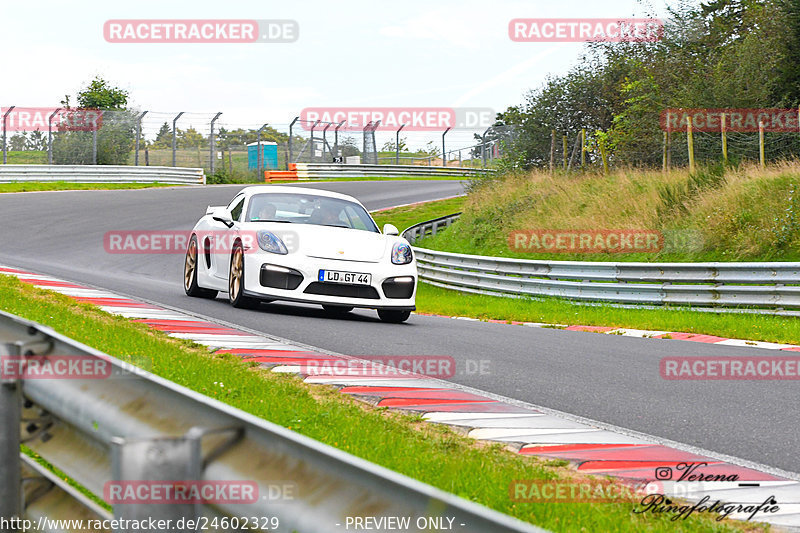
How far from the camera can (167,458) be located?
1869 mm

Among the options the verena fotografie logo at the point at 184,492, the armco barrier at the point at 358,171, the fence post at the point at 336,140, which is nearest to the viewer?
the verena fotografie logo at the point at 184,492

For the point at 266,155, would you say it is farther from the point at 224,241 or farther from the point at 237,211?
the point at 224,241

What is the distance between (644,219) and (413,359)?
1263cm

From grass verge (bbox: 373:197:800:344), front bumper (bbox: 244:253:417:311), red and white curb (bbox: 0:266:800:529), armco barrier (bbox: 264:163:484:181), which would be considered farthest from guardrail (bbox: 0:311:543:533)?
armco barrier (bbox: 264:163:484:181)

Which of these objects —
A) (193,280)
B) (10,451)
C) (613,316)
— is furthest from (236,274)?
(10,451)

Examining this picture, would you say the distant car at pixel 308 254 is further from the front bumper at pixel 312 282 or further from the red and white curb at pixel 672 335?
the red and white curb at pixel 672 335

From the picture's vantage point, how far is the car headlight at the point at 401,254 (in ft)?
35.5

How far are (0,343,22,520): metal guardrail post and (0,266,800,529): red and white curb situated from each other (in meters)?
2.67

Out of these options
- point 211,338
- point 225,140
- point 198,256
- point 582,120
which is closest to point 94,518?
point 211,338

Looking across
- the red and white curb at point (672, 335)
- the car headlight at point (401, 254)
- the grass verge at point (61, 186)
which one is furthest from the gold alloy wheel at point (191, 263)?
the grass verge at point (61, 186)

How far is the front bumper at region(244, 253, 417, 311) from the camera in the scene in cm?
1031

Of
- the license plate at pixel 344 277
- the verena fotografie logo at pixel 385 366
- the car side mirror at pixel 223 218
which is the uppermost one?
the car side mirror at pixel 223 218

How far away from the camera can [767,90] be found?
25.4 m

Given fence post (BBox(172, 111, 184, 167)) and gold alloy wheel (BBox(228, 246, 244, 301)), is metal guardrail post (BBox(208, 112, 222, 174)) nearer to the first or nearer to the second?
fence post (BBox(172, 111, 184, 167))
